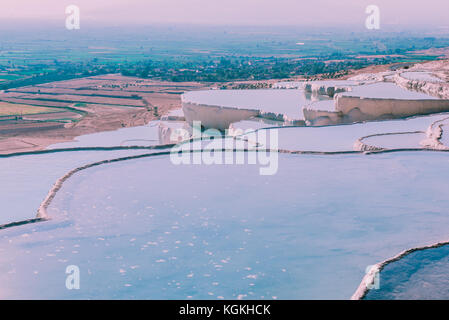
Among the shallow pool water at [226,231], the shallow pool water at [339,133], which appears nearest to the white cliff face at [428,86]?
the shallow pool water at [339,133]

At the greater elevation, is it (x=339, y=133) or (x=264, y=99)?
(x=264, y=99)

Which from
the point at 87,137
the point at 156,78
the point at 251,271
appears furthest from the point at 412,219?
the point at 156,78

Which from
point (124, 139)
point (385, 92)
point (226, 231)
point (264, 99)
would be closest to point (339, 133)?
point (385, 92)

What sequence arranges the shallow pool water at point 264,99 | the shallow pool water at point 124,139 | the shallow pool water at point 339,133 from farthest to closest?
the shallow pool water at point 124,139 → the shallow pool water at point 264,99 → the shallow pool water at point 339,133

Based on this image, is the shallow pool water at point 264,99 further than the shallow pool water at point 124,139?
No

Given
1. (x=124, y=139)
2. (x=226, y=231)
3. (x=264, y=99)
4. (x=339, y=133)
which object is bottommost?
(x=124, y=139)

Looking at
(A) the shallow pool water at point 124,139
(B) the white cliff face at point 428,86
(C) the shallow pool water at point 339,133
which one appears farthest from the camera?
(A) the shallow pool water at point 124,139

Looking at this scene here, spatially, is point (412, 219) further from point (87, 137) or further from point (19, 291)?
point (87, 137)

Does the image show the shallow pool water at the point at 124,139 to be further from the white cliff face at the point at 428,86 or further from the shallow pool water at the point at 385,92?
the white cliff face at the point at 428,86

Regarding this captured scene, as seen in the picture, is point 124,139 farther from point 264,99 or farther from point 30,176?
point 30,176

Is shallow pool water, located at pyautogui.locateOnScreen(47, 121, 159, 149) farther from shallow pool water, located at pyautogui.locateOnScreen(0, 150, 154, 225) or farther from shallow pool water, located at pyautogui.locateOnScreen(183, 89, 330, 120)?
shallow pool water, located at pyautogui.locateOnScreen(0, 150, 154, 225)

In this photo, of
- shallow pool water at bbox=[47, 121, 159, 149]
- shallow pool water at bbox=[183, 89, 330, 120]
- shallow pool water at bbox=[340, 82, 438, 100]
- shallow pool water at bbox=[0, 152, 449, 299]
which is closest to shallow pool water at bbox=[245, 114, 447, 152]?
shallow pool water at bbox=[340, 82, 438, 100]
